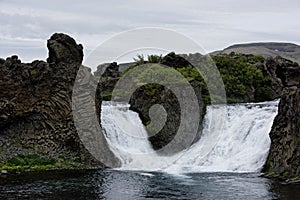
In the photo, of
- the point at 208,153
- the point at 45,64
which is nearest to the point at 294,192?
the point at 208,153

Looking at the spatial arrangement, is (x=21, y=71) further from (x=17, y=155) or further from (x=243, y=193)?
(x=243, y=193)

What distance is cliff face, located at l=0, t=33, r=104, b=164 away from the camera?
4512 centimetres

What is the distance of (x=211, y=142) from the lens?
49.6 m

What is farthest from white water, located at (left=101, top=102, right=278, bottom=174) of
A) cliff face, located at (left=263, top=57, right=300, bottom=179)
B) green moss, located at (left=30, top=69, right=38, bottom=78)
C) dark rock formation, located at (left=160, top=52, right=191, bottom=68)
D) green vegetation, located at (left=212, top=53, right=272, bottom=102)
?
dark rock formation, located at (left=160, top=52, right=191, bottom=68)

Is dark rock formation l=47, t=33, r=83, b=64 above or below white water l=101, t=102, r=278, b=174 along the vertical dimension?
above

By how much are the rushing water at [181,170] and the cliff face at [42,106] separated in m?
A: 4.97

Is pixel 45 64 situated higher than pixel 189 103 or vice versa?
pixel 45 64

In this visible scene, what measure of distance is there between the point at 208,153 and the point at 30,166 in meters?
16.9

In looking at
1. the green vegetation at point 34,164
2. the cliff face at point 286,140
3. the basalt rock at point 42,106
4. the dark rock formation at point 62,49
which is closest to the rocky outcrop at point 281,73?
the cliff face at point 286,140

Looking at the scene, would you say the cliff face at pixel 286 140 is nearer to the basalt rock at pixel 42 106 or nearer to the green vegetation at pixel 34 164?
the basalt rock at pixel 42 106

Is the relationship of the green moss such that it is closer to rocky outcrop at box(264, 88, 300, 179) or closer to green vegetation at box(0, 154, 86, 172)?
green vegetation at box(0, 154, 86, 172)

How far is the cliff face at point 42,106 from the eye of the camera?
45125mm

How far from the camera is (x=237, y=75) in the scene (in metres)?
71.3

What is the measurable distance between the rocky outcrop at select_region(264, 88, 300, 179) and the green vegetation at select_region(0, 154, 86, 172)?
17054 millimetres
